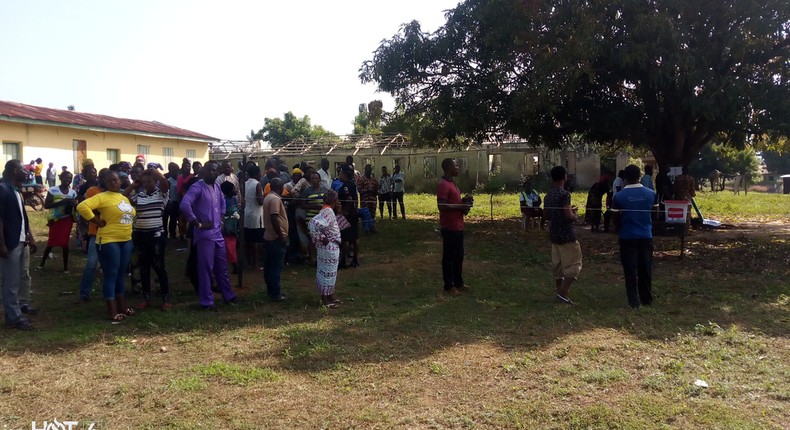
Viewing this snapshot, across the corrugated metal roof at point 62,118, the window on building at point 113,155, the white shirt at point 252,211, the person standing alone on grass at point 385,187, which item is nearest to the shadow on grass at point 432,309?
the white shirt at point 252,211

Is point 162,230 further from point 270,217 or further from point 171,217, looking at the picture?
point 171,217

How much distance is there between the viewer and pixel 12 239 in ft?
20.7

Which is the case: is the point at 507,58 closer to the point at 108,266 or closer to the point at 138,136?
the point at 108,266

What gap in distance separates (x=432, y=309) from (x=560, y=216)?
197 centimetres

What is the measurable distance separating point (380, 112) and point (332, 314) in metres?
10.9

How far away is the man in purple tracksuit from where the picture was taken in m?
7.08

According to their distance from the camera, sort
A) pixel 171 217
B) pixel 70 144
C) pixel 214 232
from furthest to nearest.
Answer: pixel 70 144
pixel 171 217
pixel 214 232

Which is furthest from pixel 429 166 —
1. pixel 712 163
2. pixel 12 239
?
pixel 12 239

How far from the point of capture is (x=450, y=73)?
606 inches

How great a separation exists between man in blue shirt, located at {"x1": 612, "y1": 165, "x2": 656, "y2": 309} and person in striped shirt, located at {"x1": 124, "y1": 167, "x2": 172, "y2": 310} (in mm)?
5594

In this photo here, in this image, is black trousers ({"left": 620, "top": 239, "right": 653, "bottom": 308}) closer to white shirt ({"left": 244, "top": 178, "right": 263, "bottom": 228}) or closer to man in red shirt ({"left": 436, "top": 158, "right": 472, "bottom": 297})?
man in red shirt ({"left": 436, "top": 158, "right": 472, "bottom": 297})

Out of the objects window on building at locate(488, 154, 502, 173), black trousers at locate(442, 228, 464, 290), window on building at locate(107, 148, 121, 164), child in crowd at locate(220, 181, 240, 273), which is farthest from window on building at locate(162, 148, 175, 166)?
black trousers at locate(442, 228, 464, 290)

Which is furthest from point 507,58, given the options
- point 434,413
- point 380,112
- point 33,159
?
point 33,159

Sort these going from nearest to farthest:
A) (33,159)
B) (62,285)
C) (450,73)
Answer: (62,285)
(450,73)
(33,159)
